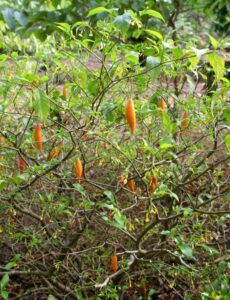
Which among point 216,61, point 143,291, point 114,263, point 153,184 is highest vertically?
point 216,61

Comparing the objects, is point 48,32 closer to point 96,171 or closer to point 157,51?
point 96,171

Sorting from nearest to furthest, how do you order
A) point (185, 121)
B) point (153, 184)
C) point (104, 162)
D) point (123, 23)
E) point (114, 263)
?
point (123, 23), point (153, 184), point (185, 121), point (114, 263), point (104, 162)

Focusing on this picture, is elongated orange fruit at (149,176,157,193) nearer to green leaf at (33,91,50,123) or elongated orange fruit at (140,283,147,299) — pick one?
green leaf at (33,91,50,123)

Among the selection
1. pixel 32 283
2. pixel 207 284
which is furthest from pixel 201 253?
pixel 32 283

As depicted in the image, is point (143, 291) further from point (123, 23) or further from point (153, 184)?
point (123, 23)

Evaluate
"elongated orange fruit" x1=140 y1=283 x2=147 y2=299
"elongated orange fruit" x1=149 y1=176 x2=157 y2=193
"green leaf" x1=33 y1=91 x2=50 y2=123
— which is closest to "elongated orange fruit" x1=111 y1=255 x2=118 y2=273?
"elongated orange fruit" x1=140 y1=283 x2=147 y2=299

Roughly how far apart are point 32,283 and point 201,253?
1030 mm

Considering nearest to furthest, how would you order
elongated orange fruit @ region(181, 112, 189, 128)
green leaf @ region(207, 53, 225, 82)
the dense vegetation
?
green leaf @ region(207, 53, 225, 82) < the dense vegetation < elongated orange fruit @ region(181, 112, 189, 128)

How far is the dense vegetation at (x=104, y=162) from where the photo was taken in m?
1.64

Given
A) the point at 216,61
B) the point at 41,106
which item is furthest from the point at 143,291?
the point at 216,61

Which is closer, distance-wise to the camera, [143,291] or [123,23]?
[123,23]

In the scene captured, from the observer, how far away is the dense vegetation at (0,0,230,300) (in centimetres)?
164

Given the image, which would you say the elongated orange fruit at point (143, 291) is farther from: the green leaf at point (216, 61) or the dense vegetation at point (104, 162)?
the green leaf at point (216, 61)

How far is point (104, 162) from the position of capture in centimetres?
233
